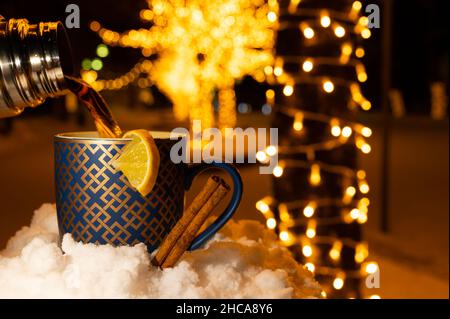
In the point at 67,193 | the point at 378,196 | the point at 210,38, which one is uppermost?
the point at 210,38

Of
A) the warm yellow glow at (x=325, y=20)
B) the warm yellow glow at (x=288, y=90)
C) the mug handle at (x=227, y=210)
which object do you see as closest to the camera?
the mug handle at (x=227, y=210)

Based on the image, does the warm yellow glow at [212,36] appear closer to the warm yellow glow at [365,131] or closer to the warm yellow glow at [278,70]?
the warm yellow glow at [278,70]

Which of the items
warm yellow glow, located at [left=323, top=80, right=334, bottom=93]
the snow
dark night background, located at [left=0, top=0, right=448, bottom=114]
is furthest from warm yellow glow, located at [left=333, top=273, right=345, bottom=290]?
dark night background, located at [left=0, top=0, right=448, bottom=114]

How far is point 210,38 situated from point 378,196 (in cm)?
350

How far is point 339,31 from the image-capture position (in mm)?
2721

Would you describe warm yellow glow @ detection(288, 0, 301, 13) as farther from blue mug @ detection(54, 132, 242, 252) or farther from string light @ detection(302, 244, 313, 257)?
blue mug @ detection(54, 132, 242, 252)

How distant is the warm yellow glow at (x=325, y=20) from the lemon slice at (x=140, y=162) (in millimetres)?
1926

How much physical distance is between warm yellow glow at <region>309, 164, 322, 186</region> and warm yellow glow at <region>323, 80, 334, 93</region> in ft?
1.12

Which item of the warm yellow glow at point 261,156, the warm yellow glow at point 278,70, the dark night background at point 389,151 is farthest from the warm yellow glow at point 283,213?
the dark night background at point 389,151

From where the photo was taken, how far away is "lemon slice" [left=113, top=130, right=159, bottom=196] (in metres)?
0.93

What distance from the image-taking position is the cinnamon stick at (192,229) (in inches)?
37.4

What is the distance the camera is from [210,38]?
923 centimetres
